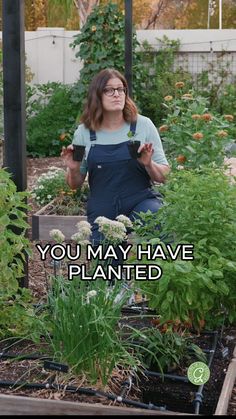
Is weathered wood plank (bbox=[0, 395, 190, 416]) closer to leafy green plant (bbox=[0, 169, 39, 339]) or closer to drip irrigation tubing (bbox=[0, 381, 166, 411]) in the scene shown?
drip irrigation tubing (bbox=[0, 381, 166, 411])

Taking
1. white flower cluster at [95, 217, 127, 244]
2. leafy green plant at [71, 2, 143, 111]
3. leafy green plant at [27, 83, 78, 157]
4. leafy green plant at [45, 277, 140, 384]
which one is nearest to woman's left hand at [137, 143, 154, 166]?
white flower cluster at [95, 217, 127, 244]

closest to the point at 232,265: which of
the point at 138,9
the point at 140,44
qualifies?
the point at 140,44

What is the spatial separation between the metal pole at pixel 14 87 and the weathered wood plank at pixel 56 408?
1491 mm

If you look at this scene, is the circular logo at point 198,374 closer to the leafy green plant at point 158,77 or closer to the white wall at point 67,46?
the leafy green plant at point 158,77

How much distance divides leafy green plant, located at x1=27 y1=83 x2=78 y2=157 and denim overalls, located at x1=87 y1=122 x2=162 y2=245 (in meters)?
6.35

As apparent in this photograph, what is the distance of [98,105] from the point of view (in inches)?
183

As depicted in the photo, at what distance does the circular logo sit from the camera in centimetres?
303

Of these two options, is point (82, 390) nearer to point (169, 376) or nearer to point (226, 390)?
point (169, 376)

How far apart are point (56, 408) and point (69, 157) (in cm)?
214

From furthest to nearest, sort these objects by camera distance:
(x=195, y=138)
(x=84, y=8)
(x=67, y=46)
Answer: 1. (x=84, y=8)
2. (x=67, y=46)
3. (x=195, y=138)

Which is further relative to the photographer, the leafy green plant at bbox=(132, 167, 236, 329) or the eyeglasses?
the eyeglasses

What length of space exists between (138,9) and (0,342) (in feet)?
75.5

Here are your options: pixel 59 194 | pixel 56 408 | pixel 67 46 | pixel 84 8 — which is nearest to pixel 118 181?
pixel 56 408

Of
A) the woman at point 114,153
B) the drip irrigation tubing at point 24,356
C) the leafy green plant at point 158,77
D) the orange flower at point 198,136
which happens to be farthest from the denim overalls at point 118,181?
the leafy green plant at point 158,77
